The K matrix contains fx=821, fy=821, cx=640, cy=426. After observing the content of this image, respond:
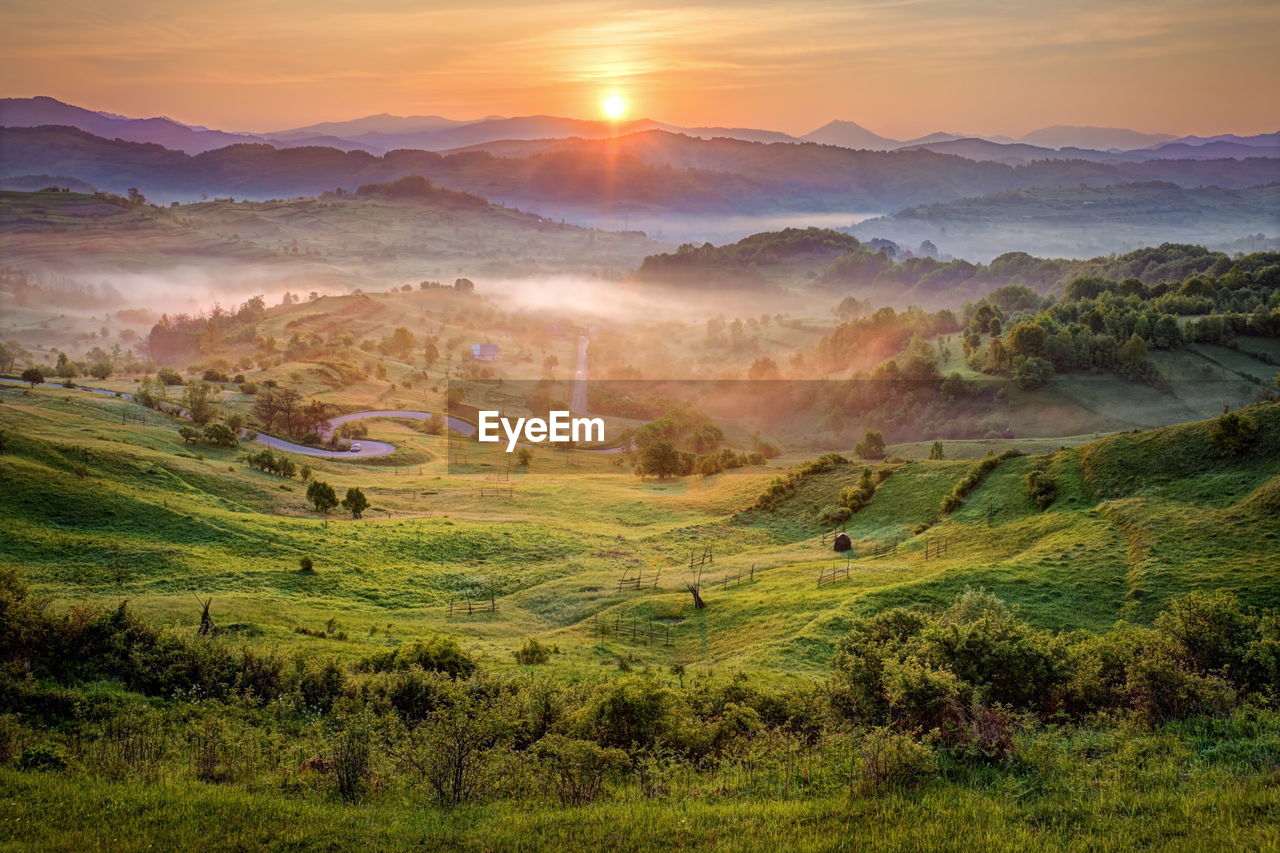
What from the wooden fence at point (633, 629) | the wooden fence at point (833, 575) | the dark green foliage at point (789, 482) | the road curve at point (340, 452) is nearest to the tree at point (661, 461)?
the dark green foliage at point (789, 482)

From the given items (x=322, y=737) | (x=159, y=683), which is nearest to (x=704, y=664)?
(x=322, y=737)

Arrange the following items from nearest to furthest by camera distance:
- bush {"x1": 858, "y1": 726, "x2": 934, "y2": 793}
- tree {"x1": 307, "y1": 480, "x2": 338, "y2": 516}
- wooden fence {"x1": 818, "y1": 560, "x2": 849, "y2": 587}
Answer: bush {"x1": 858, "y1": 726, "x2": 934, "y2": 793}, wooden fence {"x1": 818, "y1": 560, "x2": 849, "y2": 587}, tree {"x1": 307, "y1": 480, "x2": 338, "y2": 516}

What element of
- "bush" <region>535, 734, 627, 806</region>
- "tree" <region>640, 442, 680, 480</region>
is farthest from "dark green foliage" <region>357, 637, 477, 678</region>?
"tree" <region>640, 442, 680, 480</region>

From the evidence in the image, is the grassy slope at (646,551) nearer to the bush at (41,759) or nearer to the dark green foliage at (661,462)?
the bush at (41,759)

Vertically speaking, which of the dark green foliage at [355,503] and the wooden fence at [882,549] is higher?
the dark green foliage at [355,503]

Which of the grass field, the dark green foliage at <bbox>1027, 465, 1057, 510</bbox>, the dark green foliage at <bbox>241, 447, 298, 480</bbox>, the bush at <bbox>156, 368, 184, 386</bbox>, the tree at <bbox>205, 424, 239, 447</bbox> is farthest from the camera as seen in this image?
the bush at <bbox>156, 368, 184, 386</bbox>

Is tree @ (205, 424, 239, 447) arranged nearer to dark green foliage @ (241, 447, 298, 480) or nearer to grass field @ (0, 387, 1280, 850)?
grass field @ (0, 387, 1280, 850)

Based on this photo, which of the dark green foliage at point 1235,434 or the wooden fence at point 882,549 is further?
the wooden fence at point 882,549
